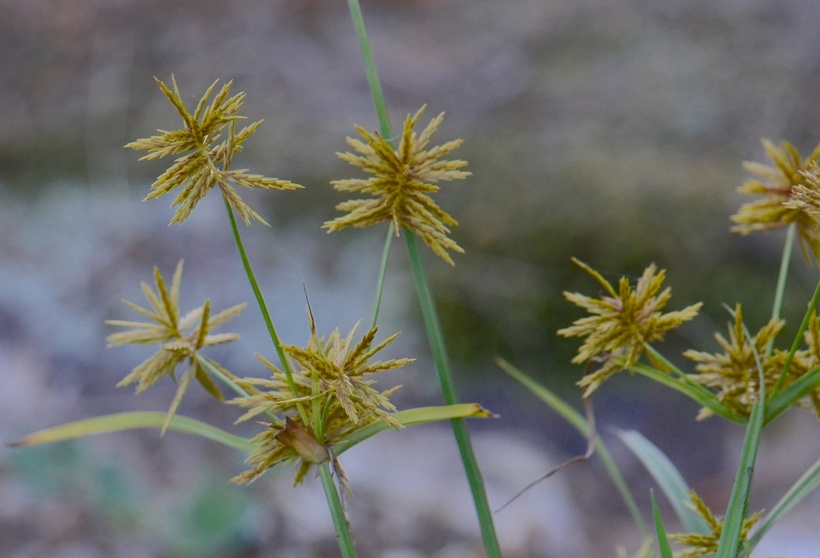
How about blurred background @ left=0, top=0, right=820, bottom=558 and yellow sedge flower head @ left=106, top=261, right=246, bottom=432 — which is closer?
yellow sedge flower head @ left=106, top=261, right=246, bottom=432

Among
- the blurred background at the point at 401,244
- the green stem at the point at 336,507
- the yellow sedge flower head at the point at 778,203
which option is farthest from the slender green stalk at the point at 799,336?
the blurred background at the point at 401,244

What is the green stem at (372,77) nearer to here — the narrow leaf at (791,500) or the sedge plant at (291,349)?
the sedge plant at (291,349)

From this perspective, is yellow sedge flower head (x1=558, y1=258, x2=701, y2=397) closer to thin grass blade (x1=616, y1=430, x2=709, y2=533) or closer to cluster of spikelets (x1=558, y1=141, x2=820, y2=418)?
cluster of spikelets (x1=558, y1=141, x2=820, y2=418)

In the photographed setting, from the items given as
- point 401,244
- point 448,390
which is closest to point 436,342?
point 448,390

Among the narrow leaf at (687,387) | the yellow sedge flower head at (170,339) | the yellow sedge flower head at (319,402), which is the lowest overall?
the narrow leaf at (687,387)

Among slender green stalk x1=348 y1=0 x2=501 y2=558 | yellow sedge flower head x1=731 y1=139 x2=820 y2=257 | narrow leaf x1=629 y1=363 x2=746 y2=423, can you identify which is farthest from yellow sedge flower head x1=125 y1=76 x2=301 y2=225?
yellow sedge flower head x1=731 y1=139 x2=820 y2=257

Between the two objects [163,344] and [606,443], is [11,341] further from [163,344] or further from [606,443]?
[163,344]

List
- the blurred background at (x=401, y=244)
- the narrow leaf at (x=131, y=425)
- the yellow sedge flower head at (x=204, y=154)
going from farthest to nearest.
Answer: the blurred background at (x=401, y=244)
the narrow leaf at (x=131, y=425)
the yellow sedge flower head at (x=204, y=154)

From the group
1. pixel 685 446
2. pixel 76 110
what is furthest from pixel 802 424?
pixel 76 110
